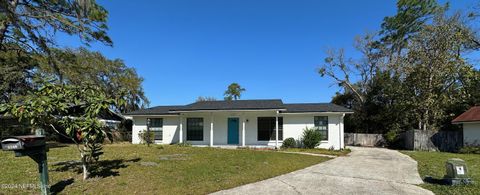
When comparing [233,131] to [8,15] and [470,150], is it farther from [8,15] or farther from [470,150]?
[470,150]

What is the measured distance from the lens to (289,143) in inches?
732

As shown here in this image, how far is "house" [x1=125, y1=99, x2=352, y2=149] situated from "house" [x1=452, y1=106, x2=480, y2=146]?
6.82 m

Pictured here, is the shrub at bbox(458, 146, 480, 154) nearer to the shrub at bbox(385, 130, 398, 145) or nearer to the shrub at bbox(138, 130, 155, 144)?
the shrub at bbox(385, 130, 398, 145)

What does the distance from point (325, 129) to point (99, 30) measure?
13.9m

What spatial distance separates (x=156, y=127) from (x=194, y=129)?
8.92 feet

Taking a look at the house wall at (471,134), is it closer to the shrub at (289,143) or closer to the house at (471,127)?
the house at (471,127)

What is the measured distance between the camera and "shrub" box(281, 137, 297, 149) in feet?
60.8

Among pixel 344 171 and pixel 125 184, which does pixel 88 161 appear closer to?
pixel 125 184

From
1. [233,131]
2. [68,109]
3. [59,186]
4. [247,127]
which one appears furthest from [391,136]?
[59,186]

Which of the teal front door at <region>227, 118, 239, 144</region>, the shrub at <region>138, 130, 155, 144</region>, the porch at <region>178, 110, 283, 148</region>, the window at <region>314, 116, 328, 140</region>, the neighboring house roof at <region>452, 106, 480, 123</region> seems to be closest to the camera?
the neighboring house roof at <region>452, 106, 480, 123</region>

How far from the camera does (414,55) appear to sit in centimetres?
2281

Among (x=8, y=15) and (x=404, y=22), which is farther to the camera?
(x=404, y=22)

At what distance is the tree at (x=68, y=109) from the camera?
6.26 m

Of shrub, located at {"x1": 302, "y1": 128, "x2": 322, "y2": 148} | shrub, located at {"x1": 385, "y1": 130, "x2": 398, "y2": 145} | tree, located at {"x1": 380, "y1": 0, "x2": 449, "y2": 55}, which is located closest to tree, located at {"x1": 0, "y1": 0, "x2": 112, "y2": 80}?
shrub, located at {"x1": 302, "y1": 128, "x2": 322, "y2": 148}
